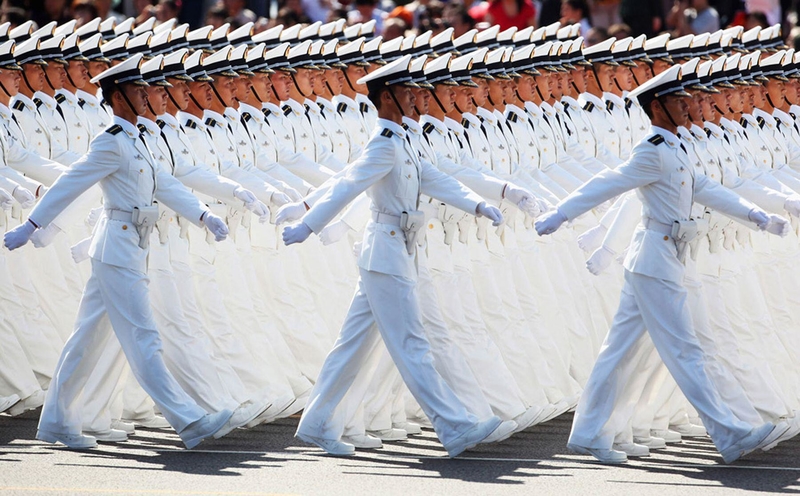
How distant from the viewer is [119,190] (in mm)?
8969

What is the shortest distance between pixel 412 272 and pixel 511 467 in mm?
1070

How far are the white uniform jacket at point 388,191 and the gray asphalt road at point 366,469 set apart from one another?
98 centimetres

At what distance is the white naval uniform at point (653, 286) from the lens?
341 inches

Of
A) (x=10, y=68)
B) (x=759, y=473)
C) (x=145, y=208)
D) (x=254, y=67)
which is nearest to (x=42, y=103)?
(x=10, y=68)

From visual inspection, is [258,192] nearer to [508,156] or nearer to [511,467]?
[508,156]

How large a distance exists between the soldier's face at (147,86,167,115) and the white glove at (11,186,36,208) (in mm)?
838

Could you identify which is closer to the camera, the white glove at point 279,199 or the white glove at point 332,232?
the white glove at point 332,232

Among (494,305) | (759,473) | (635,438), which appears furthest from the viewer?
(494,305)

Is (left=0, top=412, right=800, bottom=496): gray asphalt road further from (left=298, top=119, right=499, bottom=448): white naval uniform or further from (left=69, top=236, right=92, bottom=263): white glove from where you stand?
(left=69, top=236, right=92, bottom=263): white glove

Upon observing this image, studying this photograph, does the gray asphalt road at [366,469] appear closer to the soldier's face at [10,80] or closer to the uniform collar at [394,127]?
the uniform collar at [394,127]

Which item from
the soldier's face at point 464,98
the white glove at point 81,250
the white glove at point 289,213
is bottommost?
the white glove at point 289,213

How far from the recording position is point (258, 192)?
34.1 feet

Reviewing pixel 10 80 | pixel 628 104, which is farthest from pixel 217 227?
pixel 628 104

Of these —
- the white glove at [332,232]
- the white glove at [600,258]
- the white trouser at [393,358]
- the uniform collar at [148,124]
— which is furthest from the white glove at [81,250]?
the white glove at [600,258]
